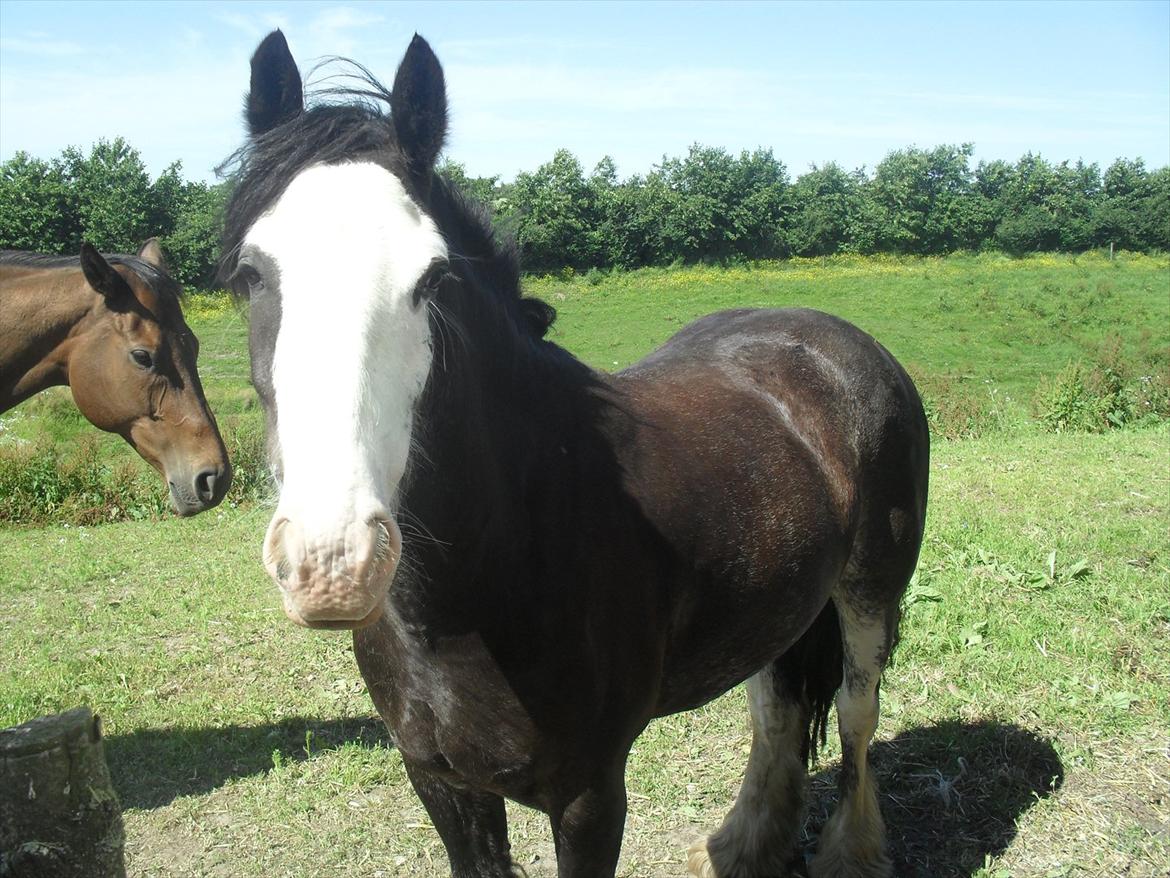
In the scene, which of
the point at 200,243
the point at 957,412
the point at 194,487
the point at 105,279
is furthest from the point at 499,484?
the point at 957,412

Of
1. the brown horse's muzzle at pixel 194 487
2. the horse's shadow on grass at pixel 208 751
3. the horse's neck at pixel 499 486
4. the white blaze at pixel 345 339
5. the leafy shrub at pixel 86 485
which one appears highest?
the white blaze at pixel 345 339

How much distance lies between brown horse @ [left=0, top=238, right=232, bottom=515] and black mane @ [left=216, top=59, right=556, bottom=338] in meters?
2.94

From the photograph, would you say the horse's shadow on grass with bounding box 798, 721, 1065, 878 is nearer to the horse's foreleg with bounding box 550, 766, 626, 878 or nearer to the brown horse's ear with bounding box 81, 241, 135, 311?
the horse's foreleg with bounding box 550, 766, 626, 878

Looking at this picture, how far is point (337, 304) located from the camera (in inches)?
58.6

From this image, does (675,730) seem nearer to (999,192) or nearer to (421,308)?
(421,308)

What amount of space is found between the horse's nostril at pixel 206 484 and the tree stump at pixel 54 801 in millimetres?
3039

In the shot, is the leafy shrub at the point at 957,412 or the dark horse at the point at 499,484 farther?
the leafy shrub at the point at 957,412

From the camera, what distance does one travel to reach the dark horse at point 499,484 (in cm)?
147

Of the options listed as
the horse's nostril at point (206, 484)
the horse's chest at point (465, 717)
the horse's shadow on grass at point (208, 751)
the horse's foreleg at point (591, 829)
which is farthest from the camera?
the horse's nostril at point (206, 484)

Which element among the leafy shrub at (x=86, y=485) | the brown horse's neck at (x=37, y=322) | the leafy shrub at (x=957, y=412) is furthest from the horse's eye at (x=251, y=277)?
the leafy shrub at (x=957, y=412)

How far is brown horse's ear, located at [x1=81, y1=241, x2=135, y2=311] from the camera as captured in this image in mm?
4176

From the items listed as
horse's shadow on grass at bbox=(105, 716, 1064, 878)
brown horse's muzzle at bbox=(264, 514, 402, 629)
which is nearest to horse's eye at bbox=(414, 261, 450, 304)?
brown horse's muzzle at bbox=(264, 514, 402, 629)

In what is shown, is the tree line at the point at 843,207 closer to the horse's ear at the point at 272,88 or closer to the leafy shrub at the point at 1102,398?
the leafy shrub at the point at 1102,398

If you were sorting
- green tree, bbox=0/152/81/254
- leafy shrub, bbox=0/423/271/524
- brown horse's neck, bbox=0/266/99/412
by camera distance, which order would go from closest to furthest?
1. brown horse's neck, bbox=0/266/99/412
2. leafy shrub, bbox=0/423/271/524
3. green tree, bbox=0/152/81/254
